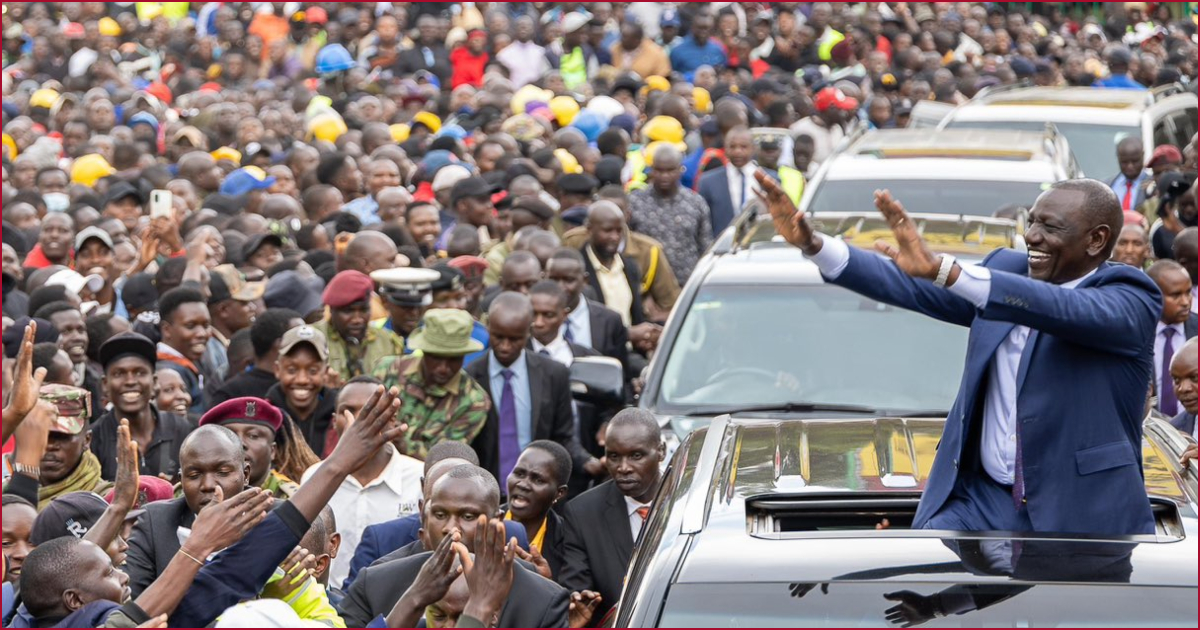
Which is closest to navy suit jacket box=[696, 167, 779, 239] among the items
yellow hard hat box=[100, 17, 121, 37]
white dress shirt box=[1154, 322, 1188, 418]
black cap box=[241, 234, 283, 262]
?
black cap box=[241, 234, 283, 262]

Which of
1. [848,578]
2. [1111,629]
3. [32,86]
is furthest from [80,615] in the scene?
[32,86]

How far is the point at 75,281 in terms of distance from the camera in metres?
10.9

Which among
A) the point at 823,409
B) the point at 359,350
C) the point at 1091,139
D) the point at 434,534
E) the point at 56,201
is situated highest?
the point at 434,534

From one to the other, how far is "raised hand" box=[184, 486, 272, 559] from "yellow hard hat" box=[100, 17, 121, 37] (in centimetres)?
2183

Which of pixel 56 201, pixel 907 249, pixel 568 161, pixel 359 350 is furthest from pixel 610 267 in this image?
pixel 907 249

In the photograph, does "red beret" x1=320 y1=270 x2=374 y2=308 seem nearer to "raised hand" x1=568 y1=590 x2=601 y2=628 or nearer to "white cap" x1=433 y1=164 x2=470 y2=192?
"raised hand" x1=568 y1=590 x2=601 y2=628

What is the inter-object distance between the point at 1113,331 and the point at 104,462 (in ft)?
16.1

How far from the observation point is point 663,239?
13453 millimetres

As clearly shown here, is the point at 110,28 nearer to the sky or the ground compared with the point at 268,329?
nearer to the ground

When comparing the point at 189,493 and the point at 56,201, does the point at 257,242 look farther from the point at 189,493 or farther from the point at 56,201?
the point at 189,493

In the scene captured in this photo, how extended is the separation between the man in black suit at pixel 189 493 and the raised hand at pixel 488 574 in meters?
1.29

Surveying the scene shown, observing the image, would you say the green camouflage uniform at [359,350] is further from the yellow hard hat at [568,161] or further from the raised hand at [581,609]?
the yellow hard hat at [568,161]

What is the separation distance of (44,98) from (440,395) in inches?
527

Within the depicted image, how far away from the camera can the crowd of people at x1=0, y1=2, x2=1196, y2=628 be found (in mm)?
5664
